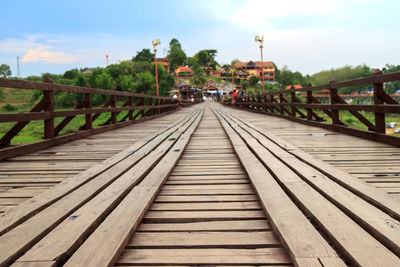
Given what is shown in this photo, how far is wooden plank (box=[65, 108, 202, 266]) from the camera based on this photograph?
1326 mm

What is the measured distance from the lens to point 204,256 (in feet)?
4.70

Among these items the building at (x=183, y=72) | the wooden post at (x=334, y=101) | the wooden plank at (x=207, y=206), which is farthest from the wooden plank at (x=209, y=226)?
the building at (x=183, y=72)

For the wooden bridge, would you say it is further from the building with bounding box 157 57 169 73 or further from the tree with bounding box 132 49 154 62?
the building with bounding box 157 57 169 73

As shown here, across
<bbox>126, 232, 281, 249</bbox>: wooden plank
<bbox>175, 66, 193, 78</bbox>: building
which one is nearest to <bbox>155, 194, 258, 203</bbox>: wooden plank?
<bbox>126, 232, 281, 249</bbox>: wooden plank

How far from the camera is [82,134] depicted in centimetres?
588

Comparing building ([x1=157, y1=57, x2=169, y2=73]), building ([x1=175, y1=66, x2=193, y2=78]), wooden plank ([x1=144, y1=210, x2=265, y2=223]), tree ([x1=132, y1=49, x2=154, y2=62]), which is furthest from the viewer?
building ([x1=157, y1=57, x2=169, y2=73])

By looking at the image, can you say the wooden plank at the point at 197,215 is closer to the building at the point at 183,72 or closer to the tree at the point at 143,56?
the tree at the point at 143,56

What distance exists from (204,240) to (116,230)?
0.46 metres

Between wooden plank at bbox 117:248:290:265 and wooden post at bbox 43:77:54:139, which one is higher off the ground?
wooden post at bbox 43:77:54:139

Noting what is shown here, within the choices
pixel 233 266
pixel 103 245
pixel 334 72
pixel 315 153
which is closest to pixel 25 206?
pixel 103 245

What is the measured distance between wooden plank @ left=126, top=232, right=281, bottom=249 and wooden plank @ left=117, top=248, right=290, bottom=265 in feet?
0.13

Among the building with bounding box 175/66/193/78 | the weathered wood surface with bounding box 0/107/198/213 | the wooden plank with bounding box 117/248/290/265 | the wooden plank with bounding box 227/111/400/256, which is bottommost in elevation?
the wooden plank with bounding box 117/248/290/265

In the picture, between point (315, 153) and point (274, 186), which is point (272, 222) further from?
point (315, 153)

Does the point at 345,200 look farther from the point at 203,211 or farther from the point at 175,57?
the point at 175,57
